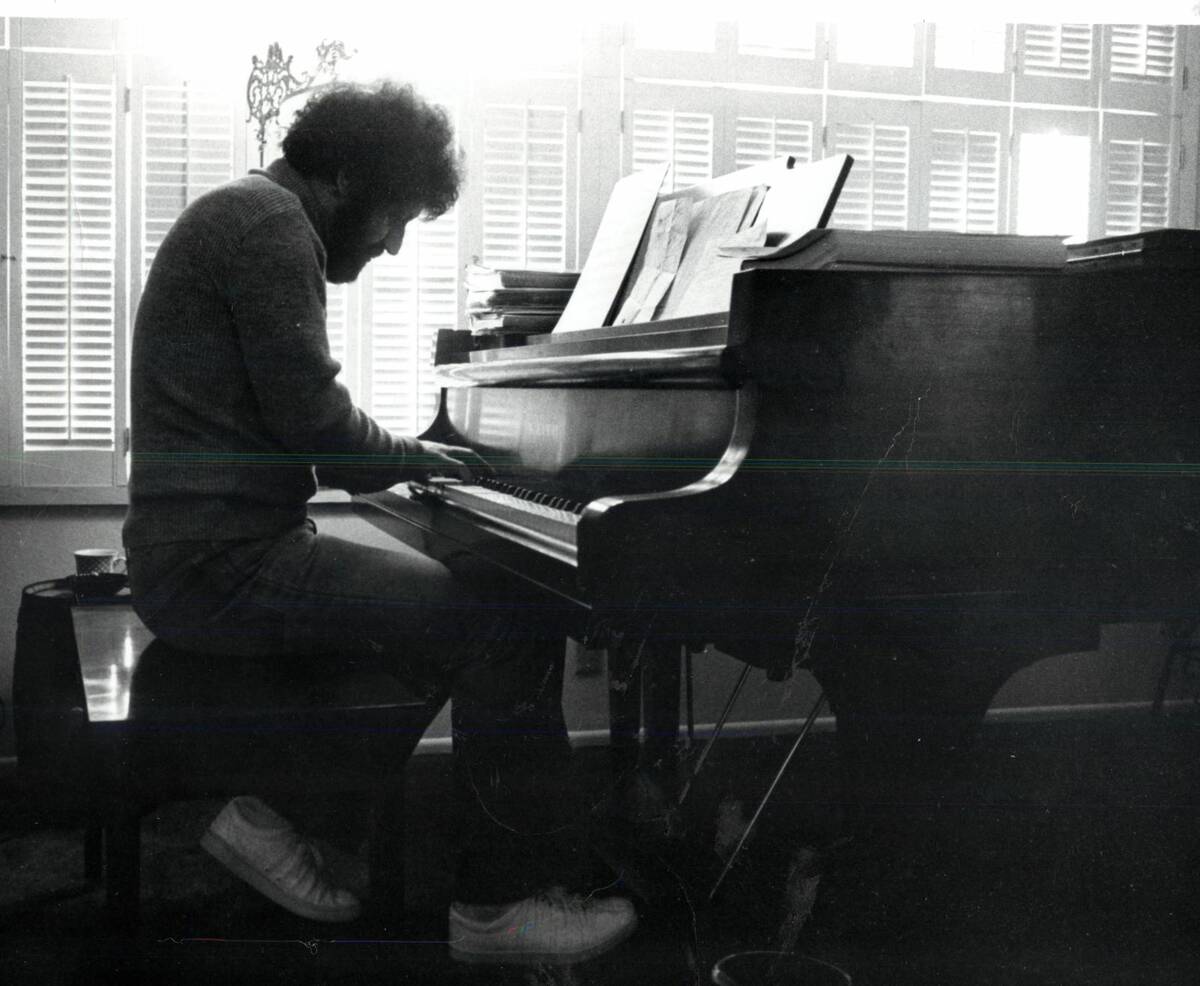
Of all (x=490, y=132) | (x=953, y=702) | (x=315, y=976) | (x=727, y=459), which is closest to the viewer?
(x=727, y=459)

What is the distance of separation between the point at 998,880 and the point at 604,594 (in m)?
1.33

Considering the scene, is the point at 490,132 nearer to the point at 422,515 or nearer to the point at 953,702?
the point at 422,515

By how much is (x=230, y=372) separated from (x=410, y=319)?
131 cm

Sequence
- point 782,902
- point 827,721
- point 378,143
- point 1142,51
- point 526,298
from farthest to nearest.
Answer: point 827,721
point 1142,51
point 526,298
point 782,902
point 378,143

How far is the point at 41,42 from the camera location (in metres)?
2.76

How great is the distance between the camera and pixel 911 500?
1.47 metres

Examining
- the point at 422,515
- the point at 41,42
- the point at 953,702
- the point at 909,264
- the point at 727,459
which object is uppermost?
the point at 41,42

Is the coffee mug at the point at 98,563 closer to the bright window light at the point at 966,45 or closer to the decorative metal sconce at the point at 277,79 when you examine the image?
the decorative metal sconce at the point at 277,79

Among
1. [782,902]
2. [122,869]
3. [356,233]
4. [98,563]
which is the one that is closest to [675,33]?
[356,233]

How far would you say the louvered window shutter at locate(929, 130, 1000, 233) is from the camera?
3.19 meters

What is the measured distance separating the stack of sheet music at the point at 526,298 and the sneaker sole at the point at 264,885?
122 centimetres

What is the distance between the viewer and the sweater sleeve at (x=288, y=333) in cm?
166

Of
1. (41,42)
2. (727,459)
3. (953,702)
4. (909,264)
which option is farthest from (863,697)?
(41,42)

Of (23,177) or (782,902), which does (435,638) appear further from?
(23,177)
